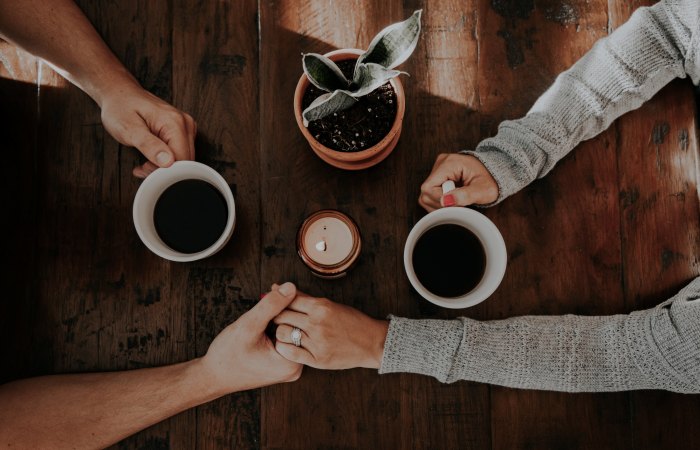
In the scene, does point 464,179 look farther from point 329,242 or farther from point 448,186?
point 329,242

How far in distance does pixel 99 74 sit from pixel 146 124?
17 cm

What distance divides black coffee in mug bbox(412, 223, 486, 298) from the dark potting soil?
0.70 feet

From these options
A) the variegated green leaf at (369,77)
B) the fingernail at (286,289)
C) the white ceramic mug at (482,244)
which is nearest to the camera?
the variegated green leaf at (369,77)

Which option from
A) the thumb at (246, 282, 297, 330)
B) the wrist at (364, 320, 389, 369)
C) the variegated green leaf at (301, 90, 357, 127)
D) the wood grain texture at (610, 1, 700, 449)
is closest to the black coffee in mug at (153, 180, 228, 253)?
the thumb at (246, 282, 297, 330)

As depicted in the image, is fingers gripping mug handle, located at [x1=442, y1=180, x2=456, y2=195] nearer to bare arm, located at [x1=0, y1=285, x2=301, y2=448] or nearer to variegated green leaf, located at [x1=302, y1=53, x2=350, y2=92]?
variegated green leaf, located at [x1=302, y1=53, x2=350, y2=92]

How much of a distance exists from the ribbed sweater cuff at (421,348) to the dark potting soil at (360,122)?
0.38 m

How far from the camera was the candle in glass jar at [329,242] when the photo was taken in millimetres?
925

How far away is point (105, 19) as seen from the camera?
43.1 inches

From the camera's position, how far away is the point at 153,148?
0.92m

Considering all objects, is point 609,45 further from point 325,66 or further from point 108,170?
point 108,170

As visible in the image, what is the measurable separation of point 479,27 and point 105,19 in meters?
0.87

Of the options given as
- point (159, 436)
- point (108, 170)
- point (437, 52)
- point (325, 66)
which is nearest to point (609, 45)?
point (437, 52)

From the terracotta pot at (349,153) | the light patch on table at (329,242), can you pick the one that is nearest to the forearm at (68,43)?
the terracotta pot at (349,153)

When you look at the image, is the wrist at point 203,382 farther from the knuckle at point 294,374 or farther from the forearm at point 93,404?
the knuckle at point 294,374
